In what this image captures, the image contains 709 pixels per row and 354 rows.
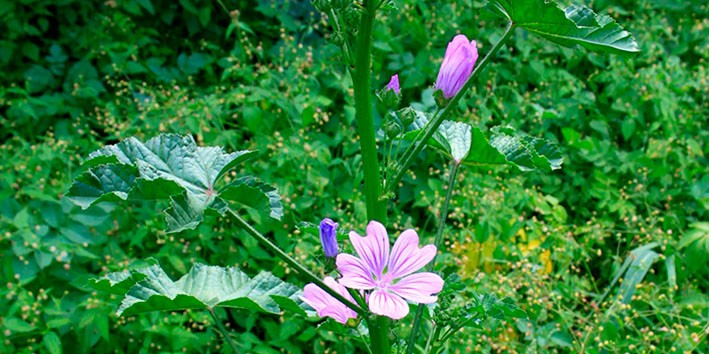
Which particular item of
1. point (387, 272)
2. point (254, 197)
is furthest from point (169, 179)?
point (387, 272)

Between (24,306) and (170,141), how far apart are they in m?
1.20

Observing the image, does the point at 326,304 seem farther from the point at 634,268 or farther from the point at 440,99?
the point at 634,268

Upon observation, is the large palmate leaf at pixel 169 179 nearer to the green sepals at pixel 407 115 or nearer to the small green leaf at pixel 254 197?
the small green leaf at pixel 254 197

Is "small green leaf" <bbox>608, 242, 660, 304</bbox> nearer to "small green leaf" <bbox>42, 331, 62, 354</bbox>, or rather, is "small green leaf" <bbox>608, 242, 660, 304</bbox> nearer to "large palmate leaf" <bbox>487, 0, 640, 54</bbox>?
"large palmate leaf" <bbox>487, 0, 640, 54</bbox>

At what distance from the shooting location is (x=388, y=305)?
43.4 inches

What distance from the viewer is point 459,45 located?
1206 mm

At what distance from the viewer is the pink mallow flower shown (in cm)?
111

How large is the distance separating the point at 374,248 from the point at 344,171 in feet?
5.70

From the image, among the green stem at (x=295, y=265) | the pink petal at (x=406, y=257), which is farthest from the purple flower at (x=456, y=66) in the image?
the green stem at (x=295, y=265)

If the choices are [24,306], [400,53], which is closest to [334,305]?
[24,306]

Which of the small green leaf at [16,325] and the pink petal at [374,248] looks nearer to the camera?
the pink petal at [374,248]

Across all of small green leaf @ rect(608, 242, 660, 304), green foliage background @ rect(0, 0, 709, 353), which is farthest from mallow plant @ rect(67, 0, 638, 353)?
small green leaf @ rect(608, 242, 660, 304)

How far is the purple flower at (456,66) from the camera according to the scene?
1.20 m

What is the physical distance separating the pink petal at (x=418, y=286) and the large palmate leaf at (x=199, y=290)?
0.65 feet
